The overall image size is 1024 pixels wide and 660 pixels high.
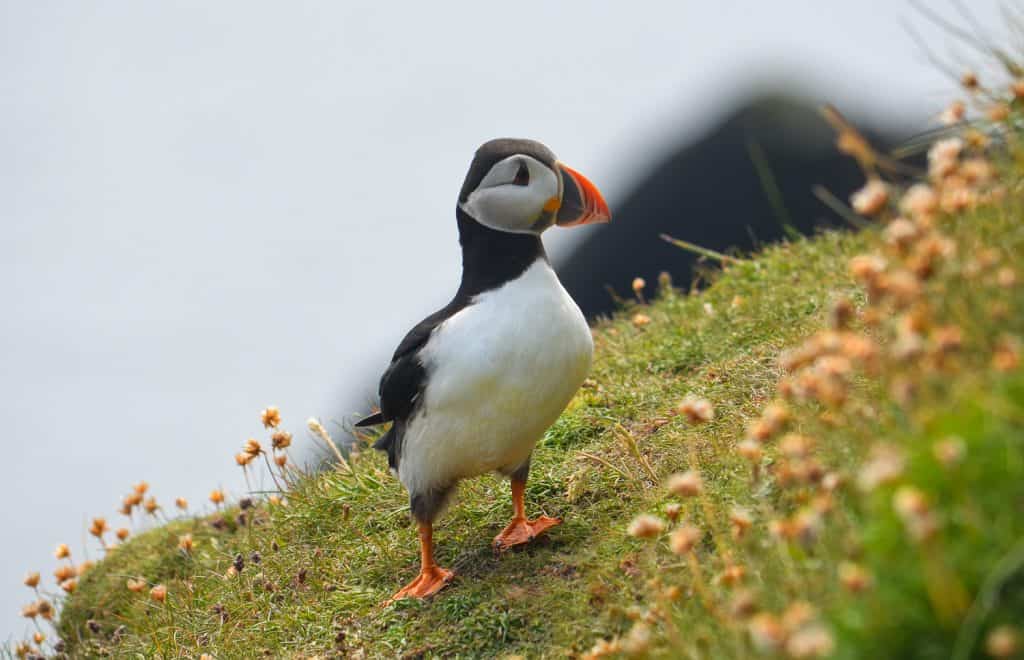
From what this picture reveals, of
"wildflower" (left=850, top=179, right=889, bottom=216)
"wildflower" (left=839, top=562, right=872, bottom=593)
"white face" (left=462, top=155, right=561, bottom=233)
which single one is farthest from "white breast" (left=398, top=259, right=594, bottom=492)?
"wildflower" (left=839, top=562, right=872, bottom=593)

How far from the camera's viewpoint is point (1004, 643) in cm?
196

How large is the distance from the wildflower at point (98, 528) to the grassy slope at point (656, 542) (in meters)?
0.40

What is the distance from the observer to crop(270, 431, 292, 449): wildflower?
5.06m

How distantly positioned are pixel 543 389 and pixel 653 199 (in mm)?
9000

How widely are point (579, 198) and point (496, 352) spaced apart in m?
0.70

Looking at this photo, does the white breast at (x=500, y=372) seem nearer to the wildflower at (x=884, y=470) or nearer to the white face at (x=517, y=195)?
the white face at (x=517, y=195)

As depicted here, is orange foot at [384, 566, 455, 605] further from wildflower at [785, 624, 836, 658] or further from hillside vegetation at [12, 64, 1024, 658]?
wildflower at [785, 624, 836, 658]

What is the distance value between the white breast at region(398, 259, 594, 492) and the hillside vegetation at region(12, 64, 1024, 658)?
396mm

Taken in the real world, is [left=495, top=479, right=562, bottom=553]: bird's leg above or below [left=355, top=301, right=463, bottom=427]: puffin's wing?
below

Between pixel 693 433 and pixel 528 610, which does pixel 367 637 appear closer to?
pixel 528 610

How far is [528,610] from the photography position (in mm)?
4051

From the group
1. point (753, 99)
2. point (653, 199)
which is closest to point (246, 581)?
point (653, 199)

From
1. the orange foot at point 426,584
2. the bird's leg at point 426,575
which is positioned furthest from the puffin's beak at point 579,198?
the orange foot at point 426,584

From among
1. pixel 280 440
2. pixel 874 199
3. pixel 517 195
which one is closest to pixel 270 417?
pixel 280 440
